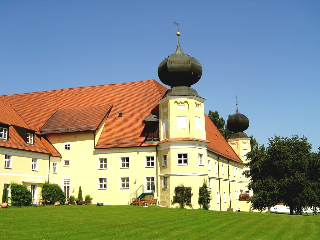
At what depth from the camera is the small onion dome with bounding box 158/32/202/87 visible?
38188 mm

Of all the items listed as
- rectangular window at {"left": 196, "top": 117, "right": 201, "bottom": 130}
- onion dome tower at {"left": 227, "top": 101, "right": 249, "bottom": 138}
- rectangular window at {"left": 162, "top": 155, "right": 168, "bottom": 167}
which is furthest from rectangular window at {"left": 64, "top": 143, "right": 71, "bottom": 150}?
onion dome tower at {"left": 227, "top": 101, "right": 249, "bottom": 138}

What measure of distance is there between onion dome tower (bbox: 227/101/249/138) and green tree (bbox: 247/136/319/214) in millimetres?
15372

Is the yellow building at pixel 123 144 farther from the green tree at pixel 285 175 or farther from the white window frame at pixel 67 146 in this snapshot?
the green tree at pixel 285 175

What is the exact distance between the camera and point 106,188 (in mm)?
40156

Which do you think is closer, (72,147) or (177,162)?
(177,162)

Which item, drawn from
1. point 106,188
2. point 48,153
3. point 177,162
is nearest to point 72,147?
point 48,153

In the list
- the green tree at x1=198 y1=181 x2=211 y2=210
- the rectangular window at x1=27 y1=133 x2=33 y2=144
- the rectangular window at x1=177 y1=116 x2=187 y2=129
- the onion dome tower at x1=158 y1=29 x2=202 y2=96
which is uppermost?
the onion dome tower at x1=158 y1=29 x2=202 y2=96

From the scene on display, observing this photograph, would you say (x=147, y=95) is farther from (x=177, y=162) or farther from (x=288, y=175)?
(x=288, y=175)

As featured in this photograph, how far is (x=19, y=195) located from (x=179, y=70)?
57.4 ft

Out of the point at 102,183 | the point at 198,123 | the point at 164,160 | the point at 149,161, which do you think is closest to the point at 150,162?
the point at 149,161

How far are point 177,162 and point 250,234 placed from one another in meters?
18.8

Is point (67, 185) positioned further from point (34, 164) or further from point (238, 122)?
point (238, 122)

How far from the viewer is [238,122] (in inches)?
2317

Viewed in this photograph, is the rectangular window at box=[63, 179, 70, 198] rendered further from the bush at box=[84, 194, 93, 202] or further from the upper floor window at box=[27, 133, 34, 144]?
the upper floor window at box=[27, 133, 34, 144]
